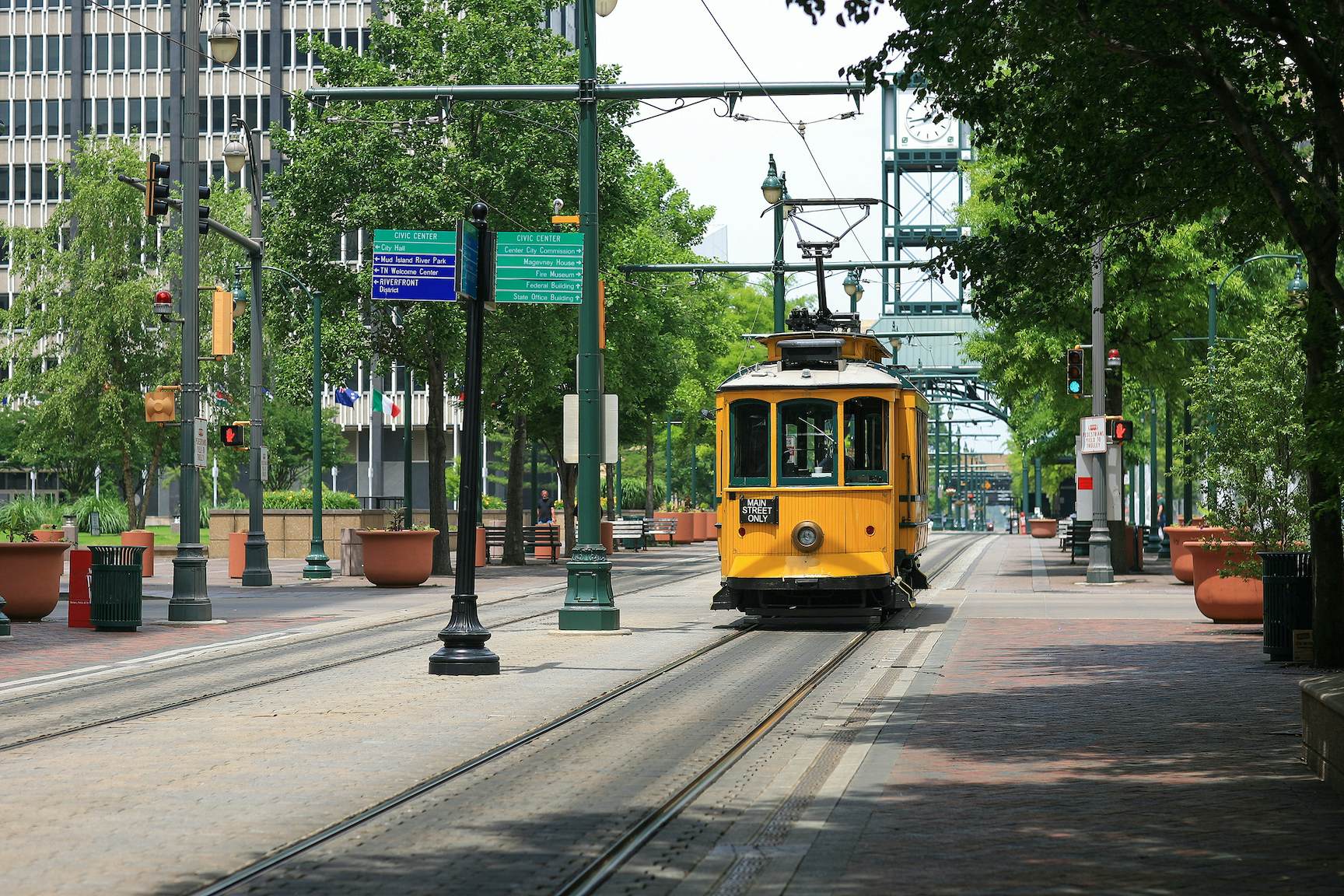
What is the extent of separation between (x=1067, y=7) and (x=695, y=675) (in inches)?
289

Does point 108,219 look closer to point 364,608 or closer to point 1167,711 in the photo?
point 364,608

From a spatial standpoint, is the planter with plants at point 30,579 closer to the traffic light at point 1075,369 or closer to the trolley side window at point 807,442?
the trolley side window at point 807,442

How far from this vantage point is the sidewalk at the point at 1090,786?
24.1 feet

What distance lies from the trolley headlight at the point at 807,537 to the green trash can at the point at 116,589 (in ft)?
26.8

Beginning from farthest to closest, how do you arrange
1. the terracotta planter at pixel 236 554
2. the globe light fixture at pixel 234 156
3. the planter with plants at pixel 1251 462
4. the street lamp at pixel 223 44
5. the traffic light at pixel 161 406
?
1. the terracotta planter at pixel 236 554
2. the globe light fixture at pixel 234 156
3. the traffic light at pixel 161 406
4. the street lamp at pixel 223 44
5. the planter with plants at pixel 1251 462

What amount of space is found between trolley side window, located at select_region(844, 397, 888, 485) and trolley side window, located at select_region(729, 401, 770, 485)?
1007mm

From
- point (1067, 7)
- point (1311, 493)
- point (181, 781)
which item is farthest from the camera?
point (1311, 493)

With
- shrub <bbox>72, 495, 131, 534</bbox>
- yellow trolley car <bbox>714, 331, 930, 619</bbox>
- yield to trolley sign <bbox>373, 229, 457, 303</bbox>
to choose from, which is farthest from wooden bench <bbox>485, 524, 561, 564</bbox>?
yellow trolley car <bbox>714, 331, 930, 619</bbox>

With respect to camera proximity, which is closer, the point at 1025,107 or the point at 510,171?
the point at 1025,107

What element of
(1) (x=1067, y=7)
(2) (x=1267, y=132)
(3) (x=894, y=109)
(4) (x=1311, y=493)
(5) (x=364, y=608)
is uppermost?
(3) (x=894, y=109)

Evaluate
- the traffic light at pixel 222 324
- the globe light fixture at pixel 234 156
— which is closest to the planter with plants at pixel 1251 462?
the traffic light at pixel 222 324

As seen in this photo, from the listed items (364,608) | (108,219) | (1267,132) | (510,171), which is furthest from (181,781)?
(108,219)

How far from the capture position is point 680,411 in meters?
62.4

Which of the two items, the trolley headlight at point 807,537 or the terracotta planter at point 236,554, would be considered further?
the terracotta planter at point 236,554
